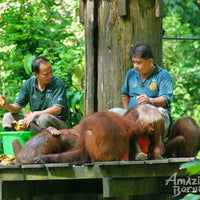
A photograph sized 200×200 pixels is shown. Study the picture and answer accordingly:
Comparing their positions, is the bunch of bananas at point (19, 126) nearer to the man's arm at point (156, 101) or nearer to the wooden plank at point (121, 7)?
the man's arm at point (156, 101)

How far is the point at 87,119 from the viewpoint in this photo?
4.15m

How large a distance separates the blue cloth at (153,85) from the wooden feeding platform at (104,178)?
0.94 metres

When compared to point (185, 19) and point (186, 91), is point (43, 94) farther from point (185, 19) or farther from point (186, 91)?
point (185, 19)

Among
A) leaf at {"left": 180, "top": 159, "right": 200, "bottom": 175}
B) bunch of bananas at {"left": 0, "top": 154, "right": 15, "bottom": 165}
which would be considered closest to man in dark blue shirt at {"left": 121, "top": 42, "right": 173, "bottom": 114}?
bunch of bananas at {"left": 0, "top": 154, "right": 15, "bottom": 165}

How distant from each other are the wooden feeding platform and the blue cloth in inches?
36.8

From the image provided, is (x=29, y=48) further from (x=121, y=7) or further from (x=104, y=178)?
(x=104, y=178)

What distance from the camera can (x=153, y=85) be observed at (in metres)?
4.84

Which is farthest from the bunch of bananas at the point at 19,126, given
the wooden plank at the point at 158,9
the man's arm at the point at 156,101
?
the wooden plank at the point at 158,9

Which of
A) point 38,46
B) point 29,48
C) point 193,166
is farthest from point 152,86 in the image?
point 29,48

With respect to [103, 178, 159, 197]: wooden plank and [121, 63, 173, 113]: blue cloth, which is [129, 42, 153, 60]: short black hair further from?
[103, 178, 159, 197]: wooden plank

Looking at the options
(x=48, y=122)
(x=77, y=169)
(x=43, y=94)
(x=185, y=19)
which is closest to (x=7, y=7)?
(x=43, y=94)

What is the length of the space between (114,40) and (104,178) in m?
2.23

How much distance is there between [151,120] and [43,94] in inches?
68.1

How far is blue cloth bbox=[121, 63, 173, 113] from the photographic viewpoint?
4762 mm
